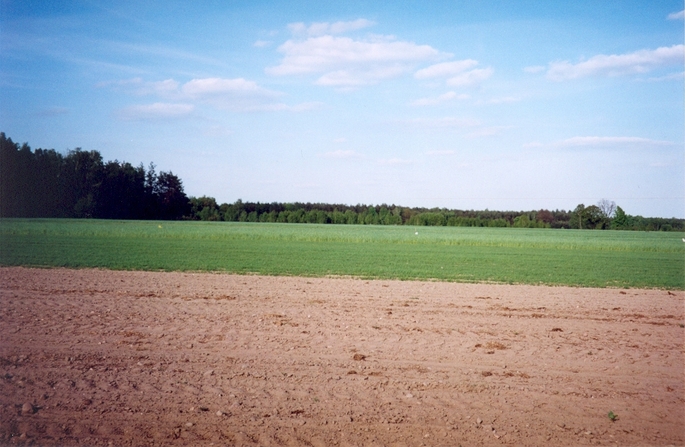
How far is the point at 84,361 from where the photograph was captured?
25.7 feet

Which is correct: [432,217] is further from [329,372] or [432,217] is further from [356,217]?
[329,372]

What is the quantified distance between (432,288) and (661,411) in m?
11.1

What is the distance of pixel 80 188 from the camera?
101875 mm

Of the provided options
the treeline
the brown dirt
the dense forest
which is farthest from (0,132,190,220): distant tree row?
the brown dirt

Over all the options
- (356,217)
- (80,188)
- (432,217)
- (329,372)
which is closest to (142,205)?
(80,188)

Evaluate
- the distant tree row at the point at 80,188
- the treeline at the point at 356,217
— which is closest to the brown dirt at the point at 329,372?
the distant tree row at the point at 80,188

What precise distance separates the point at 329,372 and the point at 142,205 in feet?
396

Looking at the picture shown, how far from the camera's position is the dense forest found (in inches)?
3452

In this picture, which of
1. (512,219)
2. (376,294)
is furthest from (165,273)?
(512,219)

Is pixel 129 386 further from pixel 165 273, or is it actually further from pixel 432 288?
pixel 165 273

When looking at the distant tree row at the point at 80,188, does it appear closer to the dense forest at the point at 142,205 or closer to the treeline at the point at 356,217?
the dense forest at the point at 142,205

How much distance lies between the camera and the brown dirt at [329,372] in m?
5.82

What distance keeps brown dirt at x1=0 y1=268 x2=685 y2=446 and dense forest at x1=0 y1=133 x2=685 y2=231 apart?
253 ft

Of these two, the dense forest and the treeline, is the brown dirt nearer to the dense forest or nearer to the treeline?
the dense forest
